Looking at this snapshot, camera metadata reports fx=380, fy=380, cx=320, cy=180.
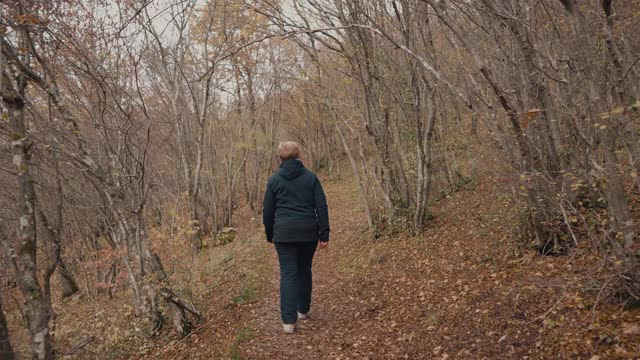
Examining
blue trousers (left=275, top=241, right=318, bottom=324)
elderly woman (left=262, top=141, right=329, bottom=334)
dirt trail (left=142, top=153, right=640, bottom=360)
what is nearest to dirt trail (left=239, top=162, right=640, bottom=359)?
dirt trail (left=142, top=153, right=640, bottom=360)

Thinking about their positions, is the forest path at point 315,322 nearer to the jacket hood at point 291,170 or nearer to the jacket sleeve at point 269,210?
the jacket sleeve at point 269,210

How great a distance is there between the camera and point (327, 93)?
9.41 meters

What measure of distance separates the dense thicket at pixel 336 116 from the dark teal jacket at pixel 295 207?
1.83 m

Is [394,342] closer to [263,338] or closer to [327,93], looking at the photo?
[263,338]

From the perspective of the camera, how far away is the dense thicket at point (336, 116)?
11.3ft

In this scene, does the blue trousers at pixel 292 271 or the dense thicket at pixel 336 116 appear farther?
the blue trousers at pixel 292 271

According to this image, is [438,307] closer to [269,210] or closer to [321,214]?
[321,214]

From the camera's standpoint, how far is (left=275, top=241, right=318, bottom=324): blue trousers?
14.5 feet

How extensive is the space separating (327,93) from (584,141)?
6871mm

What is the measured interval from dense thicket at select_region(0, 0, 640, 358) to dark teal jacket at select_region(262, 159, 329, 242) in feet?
6.01

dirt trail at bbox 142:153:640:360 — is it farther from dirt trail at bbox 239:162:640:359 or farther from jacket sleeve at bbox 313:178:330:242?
jacket sleeve at bbox 313:178:330:242

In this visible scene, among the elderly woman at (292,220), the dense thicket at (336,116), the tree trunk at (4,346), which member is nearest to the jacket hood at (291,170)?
the elderly woman at (292,220)

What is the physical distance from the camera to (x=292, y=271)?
443 centimetres

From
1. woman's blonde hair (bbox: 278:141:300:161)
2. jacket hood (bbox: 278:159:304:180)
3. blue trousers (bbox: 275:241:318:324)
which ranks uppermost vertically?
woman's blonde hair (bbox: 278:141:300:161)
